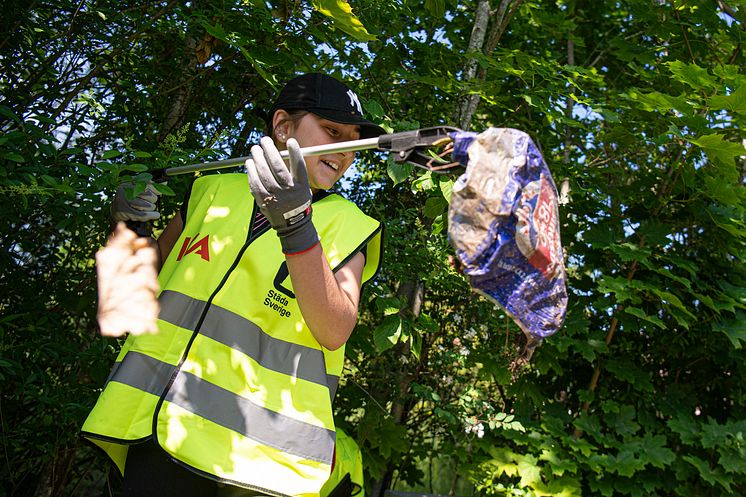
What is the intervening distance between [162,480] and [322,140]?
0.90 meters

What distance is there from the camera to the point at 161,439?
146cm

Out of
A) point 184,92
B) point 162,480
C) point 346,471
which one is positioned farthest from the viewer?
point 184,92

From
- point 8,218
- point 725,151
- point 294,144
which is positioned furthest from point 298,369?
point 725,151

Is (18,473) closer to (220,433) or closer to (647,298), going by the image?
(220,433)

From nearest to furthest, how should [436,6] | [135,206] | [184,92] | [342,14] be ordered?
[135,206] → [342,14] → [436,6] → [184,92]

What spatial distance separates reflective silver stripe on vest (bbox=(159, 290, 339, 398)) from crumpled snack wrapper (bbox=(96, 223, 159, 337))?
0.06 meters

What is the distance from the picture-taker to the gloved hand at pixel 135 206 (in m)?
1.83

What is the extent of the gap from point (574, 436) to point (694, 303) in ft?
3.19

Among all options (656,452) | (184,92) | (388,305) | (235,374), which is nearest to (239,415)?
(235,374)

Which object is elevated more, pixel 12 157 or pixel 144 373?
pixel 12 157

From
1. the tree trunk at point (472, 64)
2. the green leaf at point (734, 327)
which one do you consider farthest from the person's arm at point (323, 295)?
the green leaf at point (734, 327)

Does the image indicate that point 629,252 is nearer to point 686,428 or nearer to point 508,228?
point 686,428

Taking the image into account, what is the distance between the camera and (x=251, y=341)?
1565mm

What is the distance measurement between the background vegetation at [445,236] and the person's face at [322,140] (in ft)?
1.82
